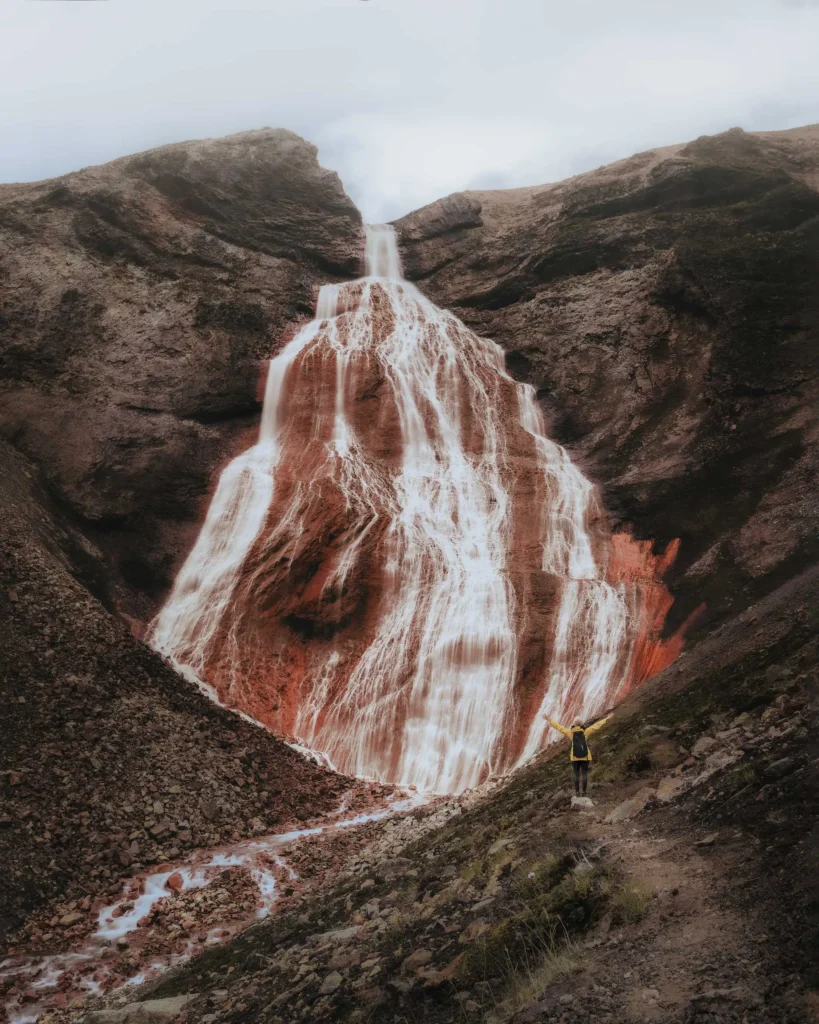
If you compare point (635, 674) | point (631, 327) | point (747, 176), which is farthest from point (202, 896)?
point (747, 176)

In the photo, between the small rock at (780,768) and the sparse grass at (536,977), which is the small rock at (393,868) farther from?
the small rock at (780,768)

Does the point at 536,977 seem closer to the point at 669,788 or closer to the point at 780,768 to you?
the point at 780,768

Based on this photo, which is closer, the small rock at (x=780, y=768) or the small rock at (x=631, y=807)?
the small rock at (x=780, y=768)

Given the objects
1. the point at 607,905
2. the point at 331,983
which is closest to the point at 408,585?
the point at 331,983

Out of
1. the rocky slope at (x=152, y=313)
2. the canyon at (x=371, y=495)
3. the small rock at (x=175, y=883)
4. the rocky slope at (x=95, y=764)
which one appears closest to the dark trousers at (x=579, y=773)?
the canyon at (x=371, y=495)

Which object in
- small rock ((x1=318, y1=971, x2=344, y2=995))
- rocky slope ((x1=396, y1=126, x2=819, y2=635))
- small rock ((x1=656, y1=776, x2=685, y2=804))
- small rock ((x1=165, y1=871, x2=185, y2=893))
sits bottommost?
small rock ((x1=165, y1=871, x2=185, y2=893))

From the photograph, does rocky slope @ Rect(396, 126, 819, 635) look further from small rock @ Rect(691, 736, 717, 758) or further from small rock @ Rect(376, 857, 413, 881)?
small rock @ Rect(376, 857, 413, 881)

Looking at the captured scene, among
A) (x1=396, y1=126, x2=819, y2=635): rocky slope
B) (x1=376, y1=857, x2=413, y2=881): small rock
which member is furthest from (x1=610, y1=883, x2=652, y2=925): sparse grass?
(x1=396, y1=126, x2=819, y2=635): rocky slope
